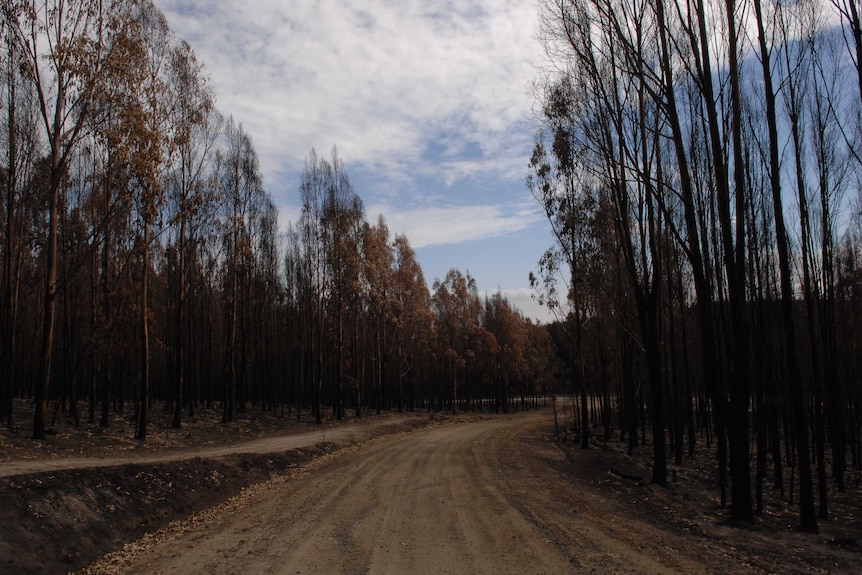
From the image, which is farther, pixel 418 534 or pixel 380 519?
pixel 380 519

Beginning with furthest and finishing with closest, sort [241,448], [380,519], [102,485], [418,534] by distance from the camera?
[241,448] < [102,485] < [380,519] < [418,534]

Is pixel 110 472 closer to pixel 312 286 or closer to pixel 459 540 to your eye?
pixel 459 540

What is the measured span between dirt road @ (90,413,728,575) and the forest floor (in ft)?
0.12

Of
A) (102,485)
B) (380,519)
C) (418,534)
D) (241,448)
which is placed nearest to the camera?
(418,534)

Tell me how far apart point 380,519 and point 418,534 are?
1.17 m

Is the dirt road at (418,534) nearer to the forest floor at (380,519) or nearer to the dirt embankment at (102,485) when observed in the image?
the forest floor at (380,519)

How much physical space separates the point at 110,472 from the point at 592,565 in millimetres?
8344

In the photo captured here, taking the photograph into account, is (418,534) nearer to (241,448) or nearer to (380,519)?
(380,519)

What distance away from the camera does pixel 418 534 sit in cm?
764

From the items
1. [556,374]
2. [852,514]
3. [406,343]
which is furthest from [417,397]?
[852,514]

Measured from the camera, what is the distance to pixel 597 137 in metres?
13.8

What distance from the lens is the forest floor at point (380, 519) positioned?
21.4 feet

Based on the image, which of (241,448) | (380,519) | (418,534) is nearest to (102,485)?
(380,519)

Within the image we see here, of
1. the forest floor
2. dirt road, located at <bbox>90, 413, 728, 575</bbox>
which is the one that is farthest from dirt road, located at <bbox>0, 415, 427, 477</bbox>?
dirt road, located at <bbox>90, 413, 728, 575</bbox>
